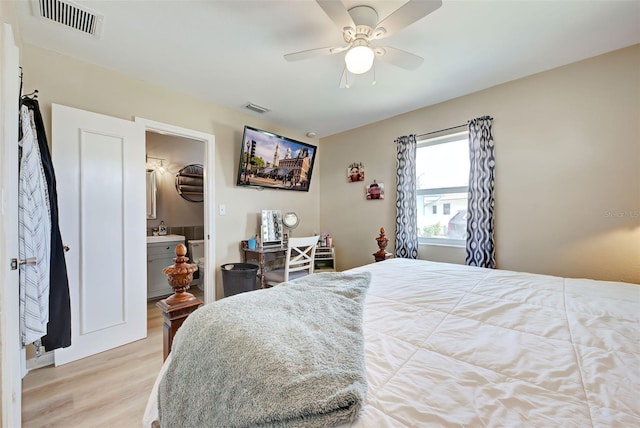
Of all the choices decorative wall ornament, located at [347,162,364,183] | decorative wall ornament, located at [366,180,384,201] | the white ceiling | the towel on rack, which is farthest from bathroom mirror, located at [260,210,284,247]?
the towel on rack

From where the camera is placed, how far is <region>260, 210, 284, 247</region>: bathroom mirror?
3.24 metres

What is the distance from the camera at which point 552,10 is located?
60.9 inches

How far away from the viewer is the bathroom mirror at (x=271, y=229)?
3.24 m

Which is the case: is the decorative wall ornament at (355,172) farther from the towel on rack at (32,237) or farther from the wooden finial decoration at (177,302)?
the towel on rack at (32,237)

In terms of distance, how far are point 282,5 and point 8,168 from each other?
1621 mm

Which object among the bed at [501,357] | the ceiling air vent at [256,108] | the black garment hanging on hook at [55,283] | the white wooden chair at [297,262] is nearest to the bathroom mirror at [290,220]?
the white wooden chair at [297,262]

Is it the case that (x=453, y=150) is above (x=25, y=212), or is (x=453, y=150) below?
above

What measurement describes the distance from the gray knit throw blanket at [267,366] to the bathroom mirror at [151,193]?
359 cm

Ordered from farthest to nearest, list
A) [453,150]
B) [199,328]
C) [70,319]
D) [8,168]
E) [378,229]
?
1. [378,229]
2. [453,150]
3. [70,319]
4. [8,168]
5. [199,328]

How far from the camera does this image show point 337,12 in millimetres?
1366

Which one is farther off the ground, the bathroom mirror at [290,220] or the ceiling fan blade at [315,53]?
the ceiling fan blade at [315,53]

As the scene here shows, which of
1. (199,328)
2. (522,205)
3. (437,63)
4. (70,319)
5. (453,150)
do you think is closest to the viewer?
(199,328)

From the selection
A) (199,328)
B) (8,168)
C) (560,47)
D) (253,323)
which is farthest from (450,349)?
(560,47)

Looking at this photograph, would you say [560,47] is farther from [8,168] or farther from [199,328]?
[8,168]
